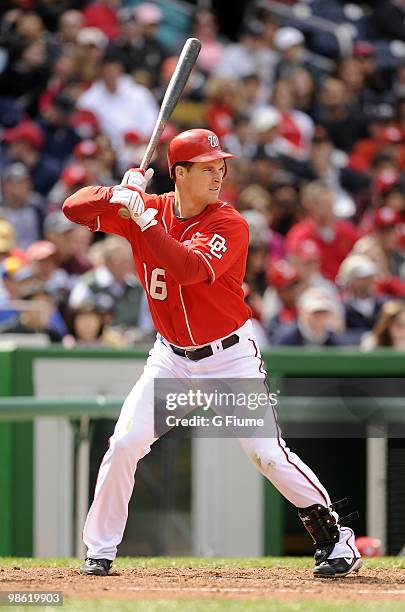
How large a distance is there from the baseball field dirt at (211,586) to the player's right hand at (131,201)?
1.38 metres

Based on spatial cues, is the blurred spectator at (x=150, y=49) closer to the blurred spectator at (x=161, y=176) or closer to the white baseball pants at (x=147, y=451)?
the blurred spectator at (x=161, y=176)

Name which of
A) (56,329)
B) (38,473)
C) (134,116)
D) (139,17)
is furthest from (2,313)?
(139,17)

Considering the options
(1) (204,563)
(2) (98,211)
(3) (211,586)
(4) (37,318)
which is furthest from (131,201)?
(4) (37,318)

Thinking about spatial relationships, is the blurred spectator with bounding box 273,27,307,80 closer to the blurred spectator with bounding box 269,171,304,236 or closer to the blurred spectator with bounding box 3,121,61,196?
the blurred spectator with bounding box 269,171,304,236

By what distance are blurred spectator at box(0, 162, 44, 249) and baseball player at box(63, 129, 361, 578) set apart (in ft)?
16.0

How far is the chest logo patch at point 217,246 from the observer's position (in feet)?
16.5

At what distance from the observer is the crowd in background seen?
8898mm

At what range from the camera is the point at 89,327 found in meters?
8.33

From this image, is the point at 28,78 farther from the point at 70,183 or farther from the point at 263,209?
the point at 263,209

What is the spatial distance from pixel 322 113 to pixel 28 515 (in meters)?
7.39

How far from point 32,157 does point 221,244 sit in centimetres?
619

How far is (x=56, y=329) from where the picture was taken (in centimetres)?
839

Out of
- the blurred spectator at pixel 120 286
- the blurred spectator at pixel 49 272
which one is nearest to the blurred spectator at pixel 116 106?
the blurred spectator at pixel 49 272
